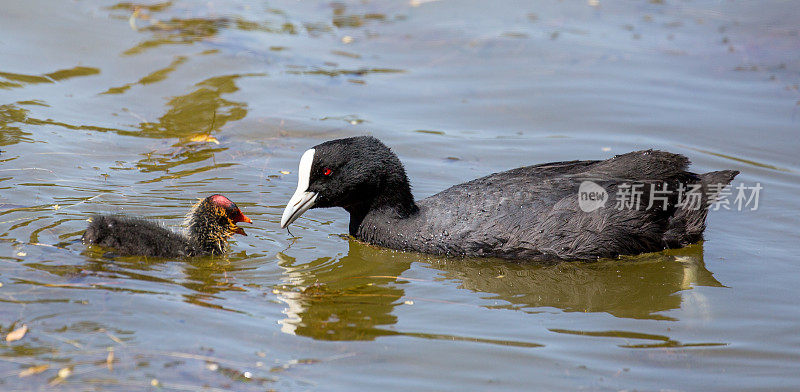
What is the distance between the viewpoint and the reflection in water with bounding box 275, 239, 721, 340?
4773 mm

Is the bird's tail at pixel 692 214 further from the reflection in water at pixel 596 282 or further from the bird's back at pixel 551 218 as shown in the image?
the reflection in water at pixel 596 282

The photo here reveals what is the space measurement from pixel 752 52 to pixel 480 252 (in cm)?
572

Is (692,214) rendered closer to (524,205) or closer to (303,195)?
(524,205)

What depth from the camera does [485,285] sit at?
17.6ft

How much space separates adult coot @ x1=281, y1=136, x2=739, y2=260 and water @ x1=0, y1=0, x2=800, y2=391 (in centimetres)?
13

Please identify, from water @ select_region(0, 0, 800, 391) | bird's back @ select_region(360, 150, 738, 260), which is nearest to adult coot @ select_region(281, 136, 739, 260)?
bird's back @ select_region(360, 150, 738, 260)

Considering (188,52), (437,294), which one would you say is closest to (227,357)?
(437,294)

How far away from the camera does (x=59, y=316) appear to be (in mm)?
4398

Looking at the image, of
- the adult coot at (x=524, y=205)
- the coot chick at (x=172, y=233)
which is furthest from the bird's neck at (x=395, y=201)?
the coot chick at (x=172, y=233)

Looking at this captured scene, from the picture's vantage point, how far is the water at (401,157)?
170 inches

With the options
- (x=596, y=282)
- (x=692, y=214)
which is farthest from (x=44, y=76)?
(x=692, y=214)

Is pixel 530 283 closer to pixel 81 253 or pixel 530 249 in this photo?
pixel 530 249

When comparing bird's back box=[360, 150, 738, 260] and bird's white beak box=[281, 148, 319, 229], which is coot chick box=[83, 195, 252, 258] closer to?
bird's white beak box=[281, 148, 319, 229]

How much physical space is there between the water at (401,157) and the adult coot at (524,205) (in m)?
0.13
